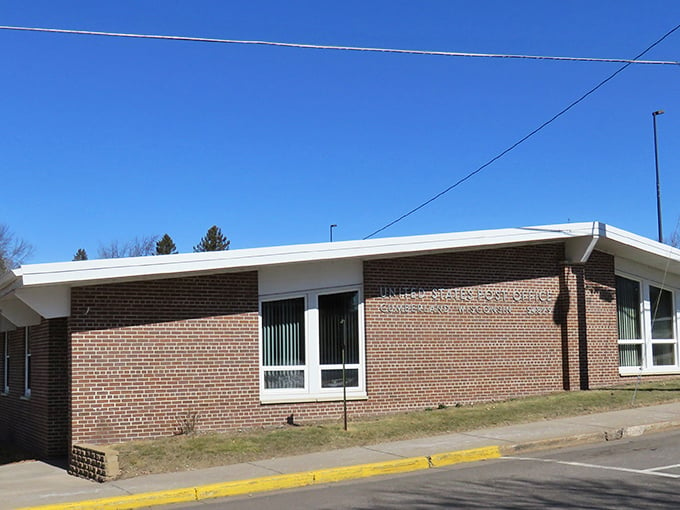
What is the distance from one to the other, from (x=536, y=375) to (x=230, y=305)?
24.9 feet

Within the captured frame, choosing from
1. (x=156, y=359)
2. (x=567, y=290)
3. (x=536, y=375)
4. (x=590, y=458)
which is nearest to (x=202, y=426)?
(x=156, y=359)

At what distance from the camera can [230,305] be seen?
600 inches

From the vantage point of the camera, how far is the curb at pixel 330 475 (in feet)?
33.3

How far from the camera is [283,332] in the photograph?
52.6 feet

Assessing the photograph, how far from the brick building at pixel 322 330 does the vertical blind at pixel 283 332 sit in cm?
2

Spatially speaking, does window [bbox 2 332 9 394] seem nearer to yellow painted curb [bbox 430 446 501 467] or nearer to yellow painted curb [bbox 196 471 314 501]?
yellow painted curb [bbox 196 471 314 501]

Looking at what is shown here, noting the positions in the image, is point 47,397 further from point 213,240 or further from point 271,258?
point 213,240

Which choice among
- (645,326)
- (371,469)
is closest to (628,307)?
(645,326)

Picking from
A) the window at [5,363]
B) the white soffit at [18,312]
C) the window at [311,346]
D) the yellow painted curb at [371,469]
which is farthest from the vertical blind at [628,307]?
the window at [5,363]

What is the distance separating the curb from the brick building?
10.8 ft

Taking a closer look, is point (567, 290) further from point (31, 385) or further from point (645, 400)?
point (31, 385)

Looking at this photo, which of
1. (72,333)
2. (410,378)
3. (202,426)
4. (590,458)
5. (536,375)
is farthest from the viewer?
(536,375)

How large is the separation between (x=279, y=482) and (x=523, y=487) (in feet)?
10.8

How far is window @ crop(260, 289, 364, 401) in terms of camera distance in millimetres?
15875
